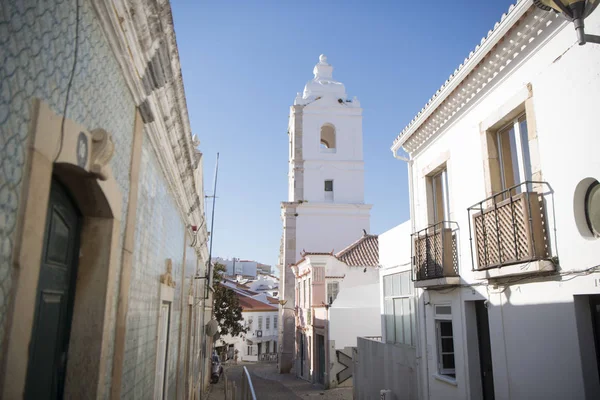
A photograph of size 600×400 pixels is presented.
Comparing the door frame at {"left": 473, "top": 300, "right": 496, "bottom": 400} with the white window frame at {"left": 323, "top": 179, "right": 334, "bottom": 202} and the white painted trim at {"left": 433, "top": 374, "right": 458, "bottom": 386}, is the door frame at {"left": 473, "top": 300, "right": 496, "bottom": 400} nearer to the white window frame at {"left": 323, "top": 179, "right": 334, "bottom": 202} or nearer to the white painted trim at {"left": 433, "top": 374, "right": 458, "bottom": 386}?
the white painted trim at {"left": 433, "top": 374, "right": 458, "bottom": 386}

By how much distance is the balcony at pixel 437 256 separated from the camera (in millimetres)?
9230

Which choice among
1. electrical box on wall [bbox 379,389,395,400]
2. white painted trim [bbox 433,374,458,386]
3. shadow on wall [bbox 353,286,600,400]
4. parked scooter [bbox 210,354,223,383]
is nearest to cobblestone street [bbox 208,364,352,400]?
parked scooter [bbox 210,354,223,383]

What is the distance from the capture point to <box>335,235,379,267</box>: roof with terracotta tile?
26.3 m

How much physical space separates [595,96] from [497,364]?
438 centimetres

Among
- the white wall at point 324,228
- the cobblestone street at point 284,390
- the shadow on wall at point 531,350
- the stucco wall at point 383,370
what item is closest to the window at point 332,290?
the cobblestone street at point 284,390

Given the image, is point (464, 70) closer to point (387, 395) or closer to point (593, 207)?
point (593, 207)

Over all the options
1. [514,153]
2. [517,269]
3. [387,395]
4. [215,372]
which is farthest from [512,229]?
[215,372]

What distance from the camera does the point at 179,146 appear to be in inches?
253

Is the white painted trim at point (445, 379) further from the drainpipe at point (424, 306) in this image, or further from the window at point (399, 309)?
the window at point (399, 309)

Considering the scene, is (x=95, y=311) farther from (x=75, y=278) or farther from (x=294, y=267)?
(x=294, y=267)

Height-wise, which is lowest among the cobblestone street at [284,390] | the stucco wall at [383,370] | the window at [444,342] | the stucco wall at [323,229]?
the cobblestone street at [284,390]

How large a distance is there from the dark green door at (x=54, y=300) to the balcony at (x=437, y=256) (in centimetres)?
757

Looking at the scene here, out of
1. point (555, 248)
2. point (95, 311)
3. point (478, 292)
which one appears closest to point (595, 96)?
point (555, 248)

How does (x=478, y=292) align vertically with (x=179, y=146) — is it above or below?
below
